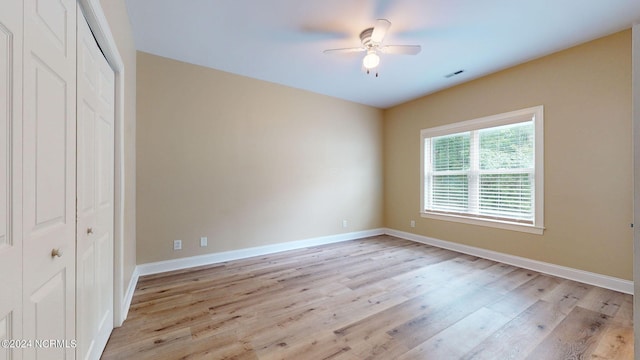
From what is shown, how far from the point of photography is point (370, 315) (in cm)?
220

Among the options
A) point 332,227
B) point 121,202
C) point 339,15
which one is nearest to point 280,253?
point 332,227

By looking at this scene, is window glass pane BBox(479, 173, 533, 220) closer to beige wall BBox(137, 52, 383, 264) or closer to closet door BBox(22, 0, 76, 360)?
beige wall BBox(137, 52, 383, 264)

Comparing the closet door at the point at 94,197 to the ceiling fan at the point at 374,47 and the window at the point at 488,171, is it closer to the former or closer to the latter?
the ceiling fan at the point at 374,47

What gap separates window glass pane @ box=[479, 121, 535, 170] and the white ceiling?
0.88 meters

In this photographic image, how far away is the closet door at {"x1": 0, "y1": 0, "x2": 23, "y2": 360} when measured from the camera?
0.73 meters

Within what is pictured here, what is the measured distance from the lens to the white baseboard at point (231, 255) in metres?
3.09

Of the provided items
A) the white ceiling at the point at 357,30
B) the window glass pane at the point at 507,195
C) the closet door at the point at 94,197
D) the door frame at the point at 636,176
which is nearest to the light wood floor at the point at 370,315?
the closet door at the point at 94,197

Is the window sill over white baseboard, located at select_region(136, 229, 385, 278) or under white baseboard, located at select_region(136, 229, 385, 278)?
over

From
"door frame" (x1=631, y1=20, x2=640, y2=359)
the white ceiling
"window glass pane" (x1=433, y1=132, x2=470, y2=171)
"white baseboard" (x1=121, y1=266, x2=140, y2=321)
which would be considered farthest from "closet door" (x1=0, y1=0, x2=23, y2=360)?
"window glass pane" (x1=433, y1=132, x2=470, y2=171)

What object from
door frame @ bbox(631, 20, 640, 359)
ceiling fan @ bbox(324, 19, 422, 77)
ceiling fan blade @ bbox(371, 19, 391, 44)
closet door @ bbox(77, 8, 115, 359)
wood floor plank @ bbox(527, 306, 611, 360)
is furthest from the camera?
ceiling fan @ bbox(324, 19, 422, 77)

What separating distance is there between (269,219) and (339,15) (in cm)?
290

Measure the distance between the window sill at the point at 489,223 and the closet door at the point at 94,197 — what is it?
14.8ft

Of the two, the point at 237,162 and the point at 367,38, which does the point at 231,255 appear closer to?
the point at 237,162

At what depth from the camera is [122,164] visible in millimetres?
2029
